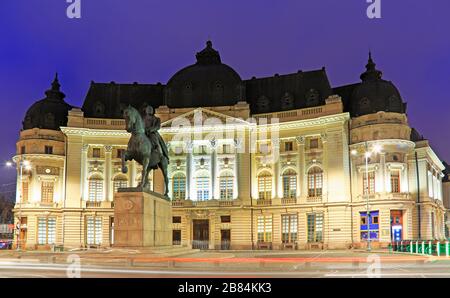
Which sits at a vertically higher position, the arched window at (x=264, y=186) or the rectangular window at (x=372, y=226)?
the arched window at (x=264, y=186)

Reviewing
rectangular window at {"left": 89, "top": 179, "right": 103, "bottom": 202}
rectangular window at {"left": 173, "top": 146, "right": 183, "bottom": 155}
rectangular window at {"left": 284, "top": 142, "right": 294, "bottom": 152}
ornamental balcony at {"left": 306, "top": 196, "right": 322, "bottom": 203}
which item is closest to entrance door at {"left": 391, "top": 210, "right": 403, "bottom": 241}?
ornamental balcony at {"left": 306, "top": 196, "right": 322, "bottom": 203}

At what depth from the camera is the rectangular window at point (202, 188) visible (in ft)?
225

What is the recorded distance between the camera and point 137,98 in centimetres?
7806

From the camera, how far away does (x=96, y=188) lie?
71.2 meters

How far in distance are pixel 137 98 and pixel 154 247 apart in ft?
166

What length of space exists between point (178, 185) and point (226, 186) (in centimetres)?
588

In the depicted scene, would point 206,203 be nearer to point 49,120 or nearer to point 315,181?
point 315,181

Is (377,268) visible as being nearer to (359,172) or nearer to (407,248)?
(407,248)

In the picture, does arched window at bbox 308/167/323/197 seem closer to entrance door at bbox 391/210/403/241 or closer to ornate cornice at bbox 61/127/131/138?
entrance door at bbox 391/210/403/241

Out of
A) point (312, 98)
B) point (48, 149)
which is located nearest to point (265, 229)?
point (312, 98)

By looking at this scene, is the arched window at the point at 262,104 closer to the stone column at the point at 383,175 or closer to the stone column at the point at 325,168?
the stone column at the point at 325,168

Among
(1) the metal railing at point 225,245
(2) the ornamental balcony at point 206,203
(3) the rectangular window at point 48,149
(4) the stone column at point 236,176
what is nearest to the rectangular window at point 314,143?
(4) the stone column at point 236,176

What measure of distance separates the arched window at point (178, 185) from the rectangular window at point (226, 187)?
455cm

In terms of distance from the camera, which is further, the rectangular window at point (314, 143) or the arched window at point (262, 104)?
the arched window at point (262, 104)
